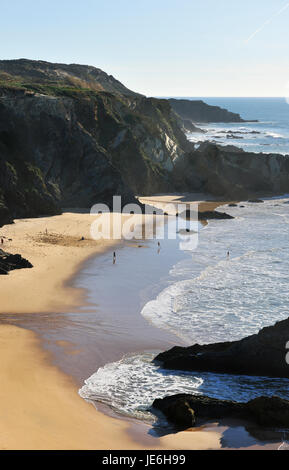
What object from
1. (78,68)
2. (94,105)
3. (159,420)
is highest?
(78,68)

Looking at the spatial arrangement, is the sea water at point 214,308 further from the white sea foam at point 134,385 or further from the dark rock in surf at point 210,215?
the dark rock in surf at point 210,215

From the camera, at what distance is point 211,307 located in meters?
25.0

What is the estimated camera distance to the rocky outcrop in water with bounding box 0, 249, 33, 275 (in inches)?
1133

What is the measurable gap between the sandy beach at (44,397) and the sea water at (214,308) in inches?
41.7

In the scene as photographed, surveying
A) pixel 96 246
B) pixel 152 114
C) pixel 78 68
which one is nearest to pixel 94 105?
pixel 152 114

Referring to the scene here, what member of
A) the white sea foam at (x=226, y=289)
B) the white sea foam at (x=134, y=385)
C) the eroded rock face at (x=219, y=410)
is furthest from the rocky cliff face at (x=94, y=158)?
the eroded rock face at (x=219, y=410)

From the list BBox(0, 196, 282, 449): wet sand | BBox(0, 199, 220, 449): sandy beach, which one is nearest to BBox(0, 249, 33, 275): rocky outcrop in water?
BBox(0, 199, 220, 449): sandy beach

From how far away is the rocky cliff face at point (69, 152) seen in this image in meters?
44.0

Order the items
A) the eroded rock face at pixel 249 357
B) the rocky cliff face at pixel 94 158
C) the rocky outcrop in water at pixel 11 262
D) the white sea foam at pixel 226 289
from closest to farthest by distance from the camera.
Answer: the eroded rock face at pixel 249 357 → the white sea foam at pixel 226 289 → the rocky outcrop in water at pixel 11 262 → the rocky cliff face at pixel 94 158

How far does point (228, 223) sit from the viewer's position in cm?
4647

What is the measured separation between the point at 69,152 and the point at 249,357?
35878mm

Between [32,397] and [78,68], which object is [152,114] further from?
[32,397]

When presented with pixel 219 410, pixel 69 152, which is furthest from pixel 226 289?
pixel 69 152
